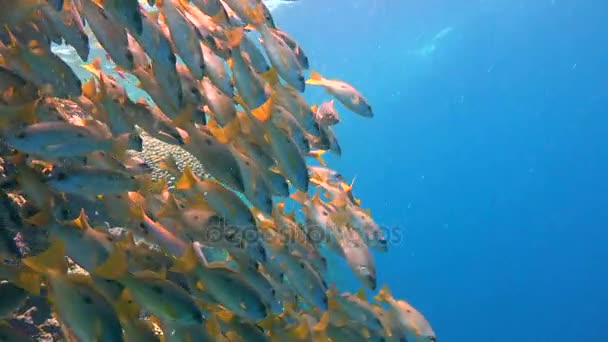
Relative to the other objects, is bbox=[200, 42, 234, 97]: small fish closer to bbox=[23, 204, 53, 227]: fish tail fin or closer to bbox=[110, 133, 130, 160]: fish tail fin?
bbox=[110, 133, 130, 160]: fish tail fin

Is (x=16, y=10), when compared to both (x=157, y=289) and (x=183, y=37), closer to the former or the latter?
(x=183, y=37)

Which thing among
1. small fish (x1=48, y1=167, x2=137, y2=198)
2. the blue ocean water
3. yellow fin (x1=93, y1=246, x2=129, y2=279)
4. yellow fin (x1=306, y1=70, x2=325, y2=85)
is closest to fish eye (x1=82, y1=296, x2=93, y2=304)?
yellow fin (x1=93, y1=246, x2=129, y2=279)

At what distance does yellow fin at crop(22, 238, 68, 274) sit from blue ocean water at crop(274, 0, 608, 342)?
27.4 meters

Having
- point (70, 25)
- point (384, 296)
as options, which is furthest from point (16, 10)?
point (384, 296)

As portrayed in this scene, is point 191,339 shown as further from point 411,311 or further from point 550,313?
point 550,313

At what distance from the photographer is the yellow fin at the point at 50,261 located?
7.00 ft

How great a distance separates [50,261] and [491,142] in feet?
158

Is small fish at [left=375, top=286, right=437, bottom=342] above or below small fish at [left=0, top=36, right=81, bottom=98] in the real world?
above

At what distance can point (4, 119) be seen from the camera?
8.05 feet

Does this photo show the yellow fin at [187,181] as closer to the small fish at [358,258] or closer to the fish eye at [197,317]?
the fish eye at [197,317]

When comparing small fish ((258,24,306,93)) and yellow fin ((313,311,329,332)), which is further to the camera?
yellow fin ((313,311,329,332))

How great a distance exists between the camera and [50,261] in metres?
2.14

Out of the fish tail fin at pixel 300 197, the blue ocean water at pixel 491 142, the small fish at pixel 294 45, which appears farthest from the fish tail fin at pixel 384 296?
the blue ocean water at pixel 491 142

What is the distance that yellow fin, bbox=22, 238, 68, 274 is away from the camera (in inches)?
84.0
